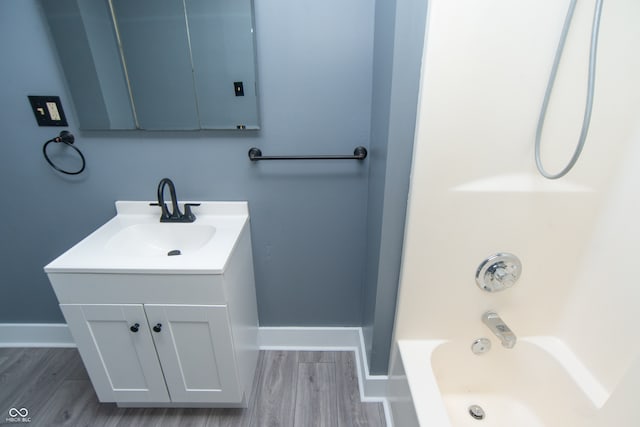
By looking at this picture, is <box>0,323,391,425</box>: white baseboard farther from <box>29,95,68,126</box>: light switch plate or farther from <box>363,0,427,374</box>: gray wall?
<box>29,95,68,126</box>: light switch plate

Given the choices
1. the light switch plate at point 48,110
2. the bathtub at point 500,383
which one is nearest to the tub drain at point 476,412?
the bathtub at point 500,383

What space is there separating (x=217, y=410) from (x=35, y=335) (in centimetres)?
118

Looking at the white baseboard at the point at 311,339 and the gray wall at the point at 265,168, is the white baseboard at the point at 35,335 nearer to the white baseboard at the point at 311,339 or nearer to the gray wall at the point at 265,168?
the gray wall at the point at 265,168

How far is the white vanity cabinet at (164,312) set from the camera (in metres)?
0.99

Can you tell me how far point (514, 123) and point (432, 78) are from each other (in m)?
0.31

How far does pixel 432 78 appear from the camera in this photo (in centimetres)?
84

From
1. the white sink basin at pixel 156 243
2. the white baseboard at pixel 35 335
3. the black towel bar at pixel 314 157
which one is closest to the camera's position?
the white sink basin at pixel 156 243

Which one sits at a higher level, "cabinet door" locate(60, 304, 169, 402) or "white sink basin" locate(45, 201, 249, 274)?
"white sink basin" locate(45, 201, 249, 274)

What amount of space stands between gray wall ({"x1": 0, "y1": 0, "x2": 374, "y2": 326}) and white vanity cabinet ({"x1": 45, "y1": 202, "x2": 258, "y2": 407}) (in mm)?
150

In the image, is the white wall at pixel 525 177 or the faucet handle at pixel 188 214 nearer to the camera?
the white wall at pixel 525 177

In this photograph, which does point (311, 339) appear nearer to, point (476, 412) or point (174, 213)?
point (476, 412)

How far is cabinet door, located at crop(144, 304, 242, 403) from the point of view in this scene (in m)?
1.05

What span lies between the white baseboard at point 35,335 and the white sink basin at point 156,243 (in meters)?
0.86

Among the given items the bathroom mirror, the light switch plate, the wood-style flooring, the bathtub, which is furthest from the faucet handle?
the bathtub
